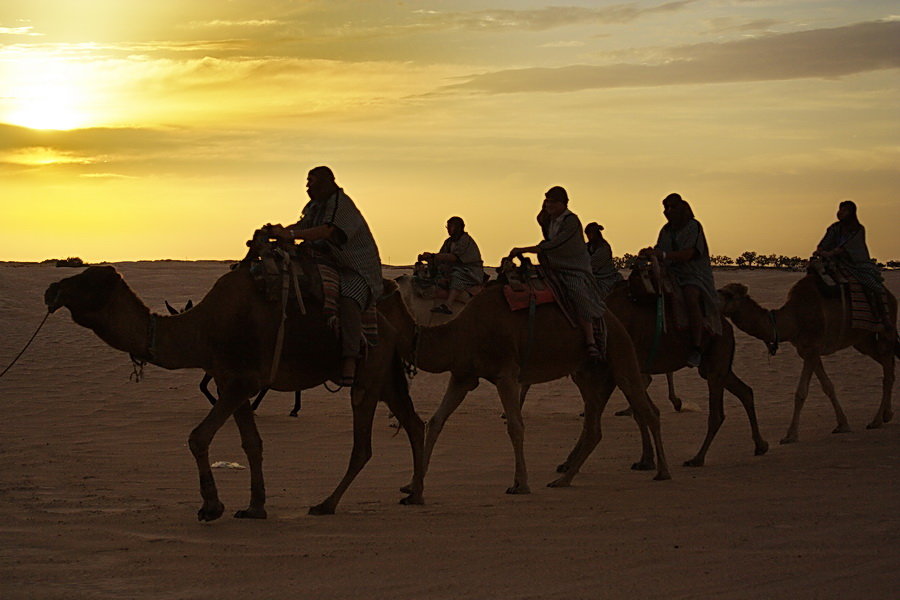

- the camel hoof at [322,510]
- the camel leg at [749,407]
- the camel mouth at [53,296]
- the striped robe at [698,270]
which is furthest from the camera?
the camel leg at [749,407]

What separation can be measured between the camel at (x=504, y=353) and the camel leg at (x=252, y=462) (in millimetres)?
1548

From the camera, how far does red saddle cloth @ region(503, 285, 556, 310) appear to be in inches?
468

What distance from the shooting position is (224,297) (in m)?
10.3

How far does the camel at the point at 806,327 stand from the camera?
1592cm

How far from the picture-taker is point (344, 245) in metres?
10.6

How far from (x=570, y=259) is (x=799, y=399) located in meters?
5.48

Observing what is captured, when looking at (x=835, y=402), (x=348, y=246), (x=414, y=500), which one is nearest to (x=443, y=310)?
(x=835, y=402)

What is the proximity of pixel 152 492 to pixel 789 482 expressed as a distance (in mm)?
6119

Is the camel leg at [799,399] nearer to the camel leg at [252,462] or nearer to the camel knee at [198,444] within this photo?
the camel leg at [252,462]

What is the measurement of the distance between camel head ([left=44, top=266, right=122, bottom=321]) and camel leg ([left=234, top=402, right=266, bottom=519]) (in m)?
1.49

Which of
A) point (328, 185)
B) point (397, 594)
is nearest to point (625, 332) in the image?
point (328, 185)

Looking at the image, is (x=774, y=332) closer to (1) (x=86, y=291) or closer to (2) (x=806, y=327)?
(2) (x=806, y=327)

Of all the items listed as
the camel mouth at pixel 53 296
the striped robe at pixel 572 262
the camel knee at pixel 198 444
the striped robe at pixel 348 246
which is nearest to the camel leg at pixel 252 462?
the camel knee at pixel 198 444

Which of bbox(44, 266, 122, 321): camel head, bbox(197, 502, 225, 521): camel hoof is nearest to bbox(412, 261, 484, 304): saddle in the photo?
bbox(44, 266, 122, 321): camel head
